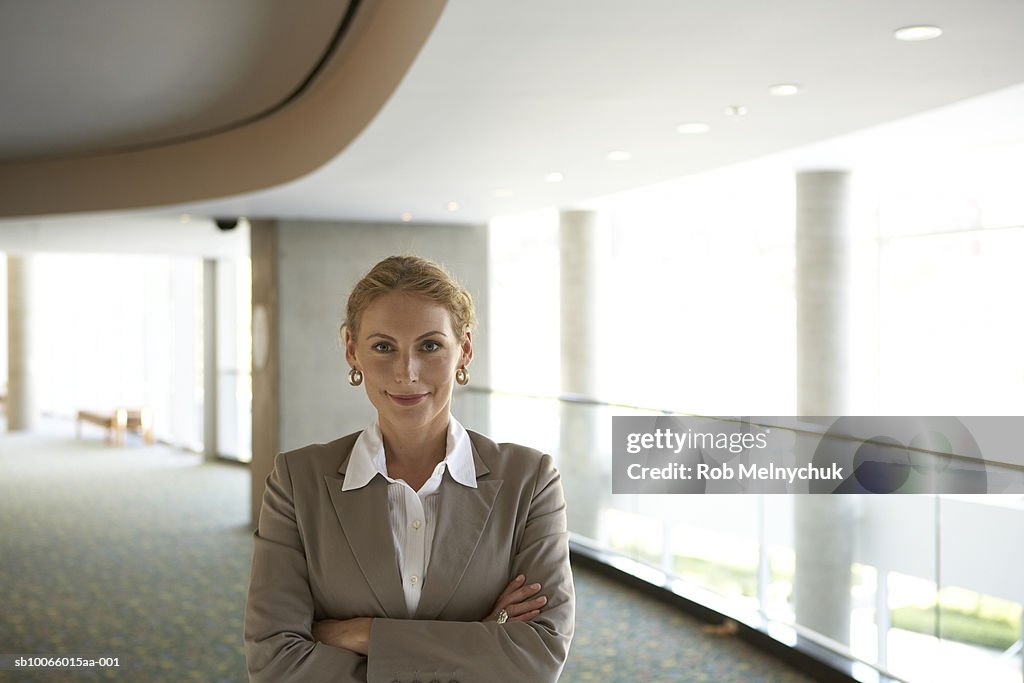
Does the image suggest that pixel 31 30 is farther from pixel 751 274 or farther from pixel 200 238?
pixel 751 274

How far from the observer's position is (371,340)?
1.99 m

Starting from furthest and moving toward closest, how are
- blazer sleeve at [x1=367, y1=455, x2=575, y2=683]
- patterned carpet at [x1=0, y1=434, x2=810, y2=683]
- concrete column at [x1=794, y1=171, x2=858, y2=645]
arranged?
1. concrete column at [x1=794, y1=171, x2=858, y2=645]
2. patterned carpet at [x1=0, y1=434, x2=810, y2=683]
3. blazer sleeve at [x1=367, y1=455, x2=575, y2=683]

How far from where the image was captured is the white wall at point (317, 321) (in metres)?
10.8

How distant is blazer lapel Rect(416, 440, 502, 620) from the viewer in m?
1.99

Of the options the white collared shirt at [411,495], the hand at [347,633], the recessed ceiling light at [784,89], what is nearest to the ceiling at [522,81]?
the recessed ceiling light at [784,89]

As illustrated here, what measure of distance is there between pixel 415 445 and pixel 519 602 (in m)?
0.40

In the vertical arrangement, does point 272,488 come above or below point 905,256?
below

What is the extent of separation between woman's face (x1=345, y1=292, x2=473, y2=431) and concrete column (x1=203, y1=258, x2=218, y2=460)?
48.8 feet

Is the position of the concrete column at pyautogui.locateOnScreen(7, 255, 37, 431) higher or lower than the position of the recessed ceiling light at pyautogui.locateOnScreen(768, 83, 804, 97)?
lower

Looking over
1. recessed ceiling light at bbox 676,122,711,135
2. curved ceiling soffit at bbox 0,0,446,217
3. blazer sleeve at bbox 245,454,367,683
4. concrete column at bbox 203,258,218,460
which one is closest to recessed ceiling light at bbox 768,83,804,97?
recessed ceiling light at bbox 676,122,711,135

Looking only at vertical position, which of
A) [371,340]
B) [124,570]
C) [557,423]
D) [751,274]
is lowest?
[124,570]

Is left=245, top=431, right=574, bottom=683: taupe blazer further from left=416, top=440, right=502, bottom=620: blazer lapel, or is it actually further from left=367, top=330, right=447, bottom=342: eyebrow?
left=367, top=330, right=447, bottom=342: eyebrow

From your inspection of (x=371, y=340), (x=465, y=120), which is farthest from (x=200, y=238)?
(x=371, y=340)

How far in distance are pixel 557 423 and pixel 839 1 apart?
6106 millimetres
